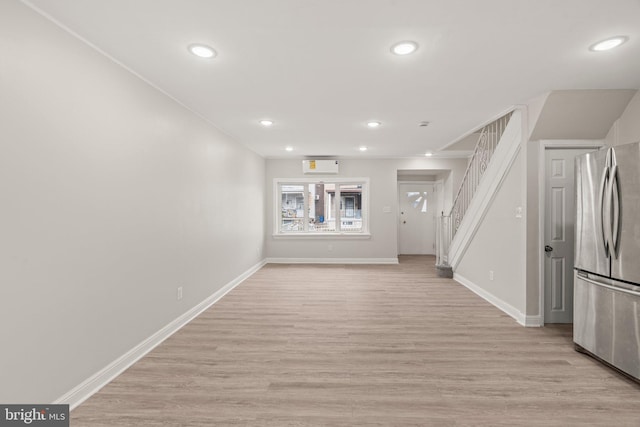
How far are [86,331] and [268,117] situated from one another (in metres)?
2.92

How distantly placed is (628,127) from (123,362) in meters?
5.31

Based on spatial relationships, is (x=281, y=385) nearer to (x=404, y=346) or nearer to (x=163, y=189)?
(x=404, y=346)

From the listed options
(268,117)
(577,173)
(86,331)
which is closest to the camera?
(86,331)

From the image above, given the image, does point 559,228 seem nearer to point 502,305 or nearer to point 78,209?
point 502,305

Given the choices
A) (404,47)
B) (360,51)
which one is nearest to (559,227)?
(404,47)

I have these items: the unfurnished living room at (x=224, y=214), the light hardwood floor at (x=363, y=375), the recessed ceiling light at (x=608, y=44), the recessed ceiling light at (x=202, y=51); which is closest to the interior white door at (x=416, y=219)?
the unfurnished living room at (x=224, y=214)

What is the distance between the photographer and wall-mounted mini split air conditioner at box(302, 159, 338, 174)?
6.88 m

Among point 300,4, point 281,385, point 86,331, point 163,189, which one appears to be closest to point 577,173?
point 300,4

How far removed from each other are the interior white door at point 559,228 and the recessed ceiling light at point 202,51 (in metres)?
3.66

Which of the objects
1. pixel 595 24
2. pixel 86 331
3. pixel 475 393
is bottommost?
pixel 475 393

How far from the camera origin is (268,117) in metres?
3.84

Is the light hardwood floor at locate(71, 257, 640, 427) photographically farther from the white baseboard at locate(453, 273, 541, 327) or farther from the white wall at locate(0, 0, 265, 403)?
the white wall at locate(0, 0, 265, 403)

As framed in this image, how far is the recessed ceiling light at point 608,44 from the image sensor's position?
2.06 metres

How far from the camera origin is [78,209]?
2.00 m
